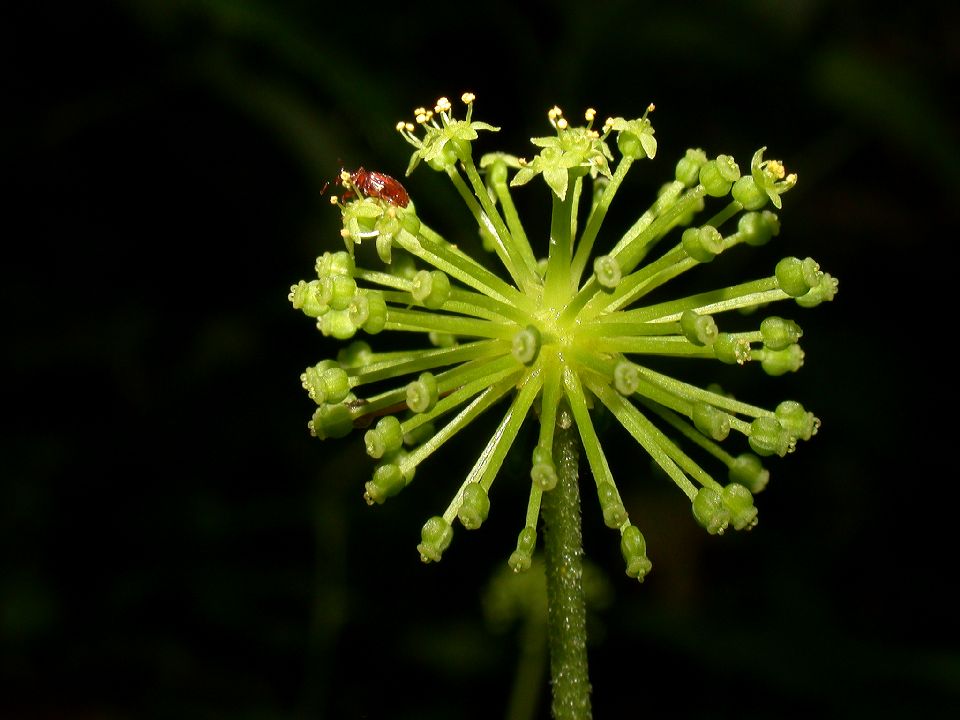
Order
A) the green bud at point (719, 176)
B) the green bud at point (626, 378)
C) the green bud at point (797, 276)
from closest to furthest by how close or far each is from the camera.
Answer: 1. the green bud at point (626, 378)
2. the green bud at point (797, 276)
3. the green bud at point (719, 176)

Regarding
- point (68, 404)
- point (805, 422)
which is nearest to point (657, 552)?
point (68, 404)

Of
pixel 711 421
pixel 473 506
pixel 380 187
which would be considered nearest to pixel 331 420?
pixel 473 506

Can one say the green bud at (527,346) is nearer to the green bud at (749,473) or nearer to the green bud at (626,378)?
the green bud at (626,378)

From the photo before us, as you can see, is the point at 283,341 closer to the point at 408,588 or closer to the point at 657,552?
the point at 408,588

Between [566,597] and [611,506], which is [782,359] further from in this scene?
[566,597]

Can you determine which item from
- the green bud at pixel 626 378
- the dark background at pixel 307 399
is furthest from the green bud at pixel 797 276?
the dark background at pixel 307 399
